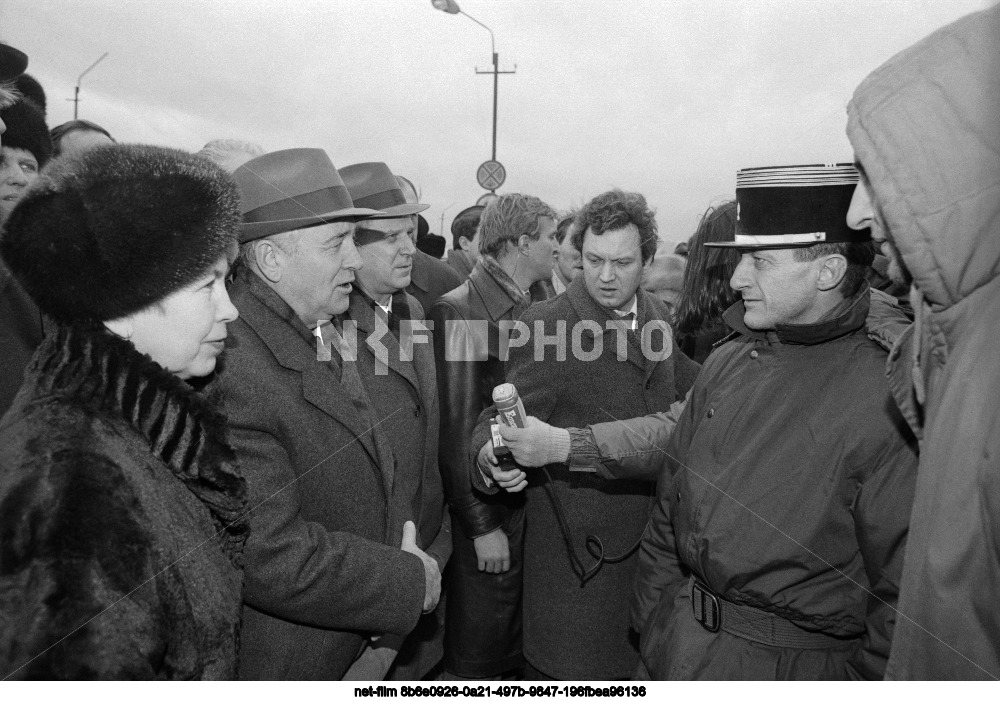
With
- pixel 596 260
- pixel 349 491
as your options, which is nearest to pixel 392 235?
pixel 596 260

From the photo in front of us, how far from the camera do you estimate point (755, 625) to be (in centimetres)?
163

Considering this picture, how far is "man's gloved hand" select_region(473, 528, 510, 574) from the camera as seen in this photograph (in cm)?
280

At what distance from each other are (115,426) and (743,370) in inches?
53.3

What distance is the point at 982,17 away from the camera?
3.49ft

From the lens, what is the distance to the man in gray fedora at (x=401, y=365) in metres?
2.35

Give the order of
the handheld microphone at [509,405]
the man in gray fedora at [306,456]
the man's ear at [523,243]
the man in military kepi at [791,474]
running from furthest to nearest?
the man's ear at [523,243] → the handheld microphone at [509,405] → the man in gray fedora at [306,456] → the man in military kepi at [791,474]

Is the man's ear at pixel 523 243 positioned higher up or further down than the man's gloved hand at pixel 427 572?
higher up

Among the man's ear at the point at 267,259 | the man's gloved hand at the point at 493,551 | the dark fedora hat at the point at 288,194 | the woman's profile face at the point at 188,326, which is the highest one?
the dark fedora hat at the point at 288,194

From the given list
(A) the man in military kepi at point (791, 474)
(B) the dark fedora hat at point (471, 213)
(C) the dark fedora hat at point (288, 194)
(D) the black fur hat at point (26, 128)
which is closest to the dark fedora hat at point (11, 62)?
(D) the black fur hat at point (26, 128)

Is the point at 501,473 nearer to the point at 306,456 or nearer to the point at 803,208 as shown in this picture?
the point at 306,456

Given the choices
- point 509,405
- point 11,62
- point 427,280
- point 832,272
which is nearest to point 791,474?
point 832,272

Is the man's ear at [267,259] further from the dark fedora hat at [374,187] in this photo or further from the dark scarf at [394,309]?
the dark fedora hat at [374,187]

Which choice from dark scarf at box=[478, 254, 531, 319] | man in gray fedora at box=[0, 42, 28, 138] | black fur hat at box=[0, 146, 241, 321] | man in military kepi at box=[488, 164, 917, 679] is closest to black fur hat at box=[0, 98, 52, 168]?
man in gray fedora at box=[0, 42, 28, 138]

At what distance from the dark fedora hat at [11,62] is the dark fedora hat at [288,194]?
0.70 m
